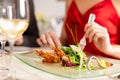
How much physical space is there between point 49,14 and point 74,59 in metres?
2.48

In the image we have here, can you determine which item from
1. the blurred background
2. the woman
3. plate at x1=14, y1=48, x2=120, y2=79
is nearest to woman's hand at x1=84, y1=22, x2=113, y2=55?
the woman

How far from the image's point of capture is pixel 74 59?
2.98ft

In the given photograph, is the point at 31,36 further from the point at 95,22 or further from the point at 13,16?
the point at 13,16

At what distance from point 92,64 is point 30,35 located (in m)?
1.21

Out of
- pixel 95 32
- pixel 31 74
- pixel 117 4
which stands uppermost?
pixel 117 4

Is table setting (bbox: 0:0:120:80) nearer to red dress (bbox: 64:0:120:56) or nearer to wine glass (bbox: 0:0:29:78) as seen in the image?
wine glass (bbox: 0:0:29:78)

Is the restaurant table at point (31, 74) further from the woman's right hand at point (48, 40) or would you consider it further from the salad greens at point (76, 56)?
the woman's right hand at point (48, 40)

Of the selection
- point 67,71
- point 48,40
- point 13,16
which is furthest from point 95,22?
point 13,16

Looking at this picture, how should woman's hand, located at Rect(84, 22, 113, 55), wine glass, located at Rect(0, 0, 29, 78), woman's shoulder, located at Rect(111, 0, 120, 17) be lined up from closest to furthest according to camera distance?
wine glass, located at Rect(0, 0, 29, 78)
woman's hand, located at Rect(84, 22, 113, 55)
woman's shoulder, located at Rect(111, 0, 120, 17)

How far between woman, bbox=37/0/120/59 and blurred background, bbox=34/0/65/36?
5.32 feet

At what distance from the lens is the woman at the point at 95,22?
1.29 metres

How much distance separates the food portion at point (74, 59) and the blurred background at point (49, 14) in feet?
7.51

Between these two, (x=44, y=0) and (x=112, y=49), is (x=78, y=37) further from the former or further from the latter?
(x=44, y=0)

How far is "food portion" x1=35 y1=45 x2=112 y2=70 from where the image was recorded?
88cm
